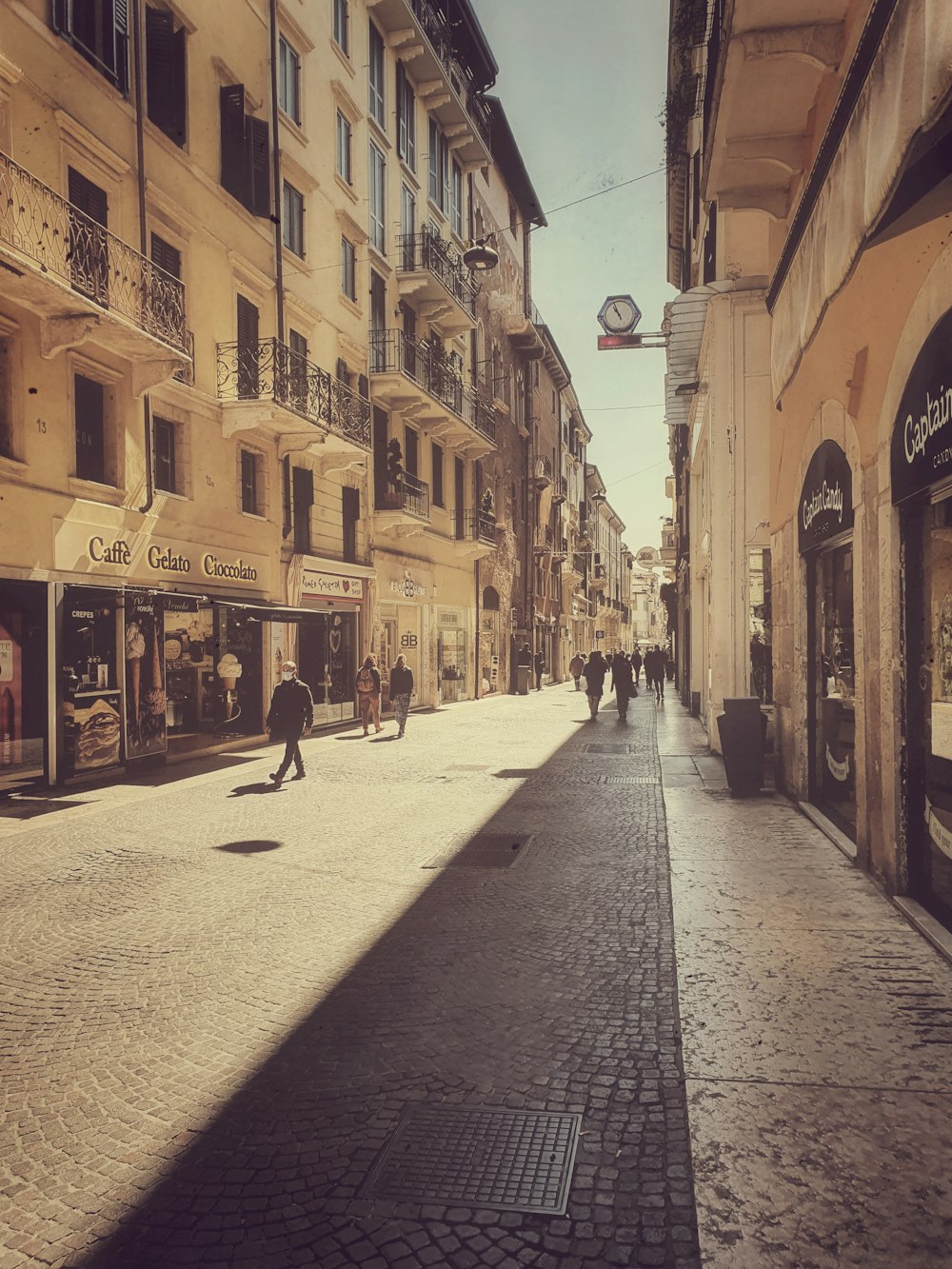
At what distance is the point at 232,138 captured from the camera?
17.5m

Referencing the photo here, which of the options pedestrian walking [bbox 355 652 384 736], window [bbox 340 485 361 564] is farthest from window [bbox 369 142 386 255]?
pedestrian walking [bbox 355 652 384 736]

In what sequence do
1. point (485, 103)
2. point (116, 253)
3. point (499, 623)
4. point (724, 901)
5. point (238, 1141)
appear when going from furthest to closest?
1. point (499, 623)
2. point (485, 103)
3. point (116, 253)
4. point (724, 901)
5. point (238, 1141)

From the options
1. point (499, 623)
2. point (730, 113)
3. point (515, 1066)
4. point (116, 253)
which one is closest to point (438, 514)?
point (499, 623)

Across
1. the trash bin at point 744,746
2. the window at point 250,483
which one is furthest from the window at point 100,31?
the trash bin at point 744,746

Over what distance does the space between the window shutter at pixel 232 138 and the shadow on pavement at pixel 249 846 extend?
13619 mm

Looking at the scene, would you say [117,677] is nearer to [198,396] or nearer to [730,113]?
[198,396]

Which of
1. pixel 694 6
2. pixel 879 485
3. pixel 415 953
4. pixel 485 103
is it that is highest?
pixel 485 103

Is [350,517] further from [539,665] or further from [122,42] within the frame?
[539,665]

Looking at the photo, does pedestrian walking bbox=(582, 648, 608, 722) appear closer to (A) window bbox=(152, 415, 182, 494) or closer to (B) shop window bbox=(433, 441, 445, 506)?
(B) shop window bbox=(433, 441, 445, 506)

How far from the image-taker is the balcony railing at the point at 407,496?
24.7 metres

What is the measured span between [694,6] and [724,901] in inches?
537

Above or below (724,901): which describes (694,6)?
above

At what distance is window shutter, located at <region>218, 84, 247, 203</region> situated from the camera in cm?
1733

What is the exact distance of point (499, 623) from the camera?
124 feet
